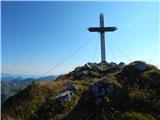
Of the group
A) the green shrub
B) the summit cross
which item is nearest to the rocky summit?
the green shrub

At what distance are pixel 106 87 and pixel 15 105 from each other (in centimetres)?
804

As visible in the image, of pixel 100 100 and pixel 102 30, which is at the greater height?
pixel 102 30

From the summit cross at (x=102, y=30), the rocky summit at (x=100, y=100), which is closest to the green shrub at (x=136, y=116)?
the rocky summit at (x=100, y=100)

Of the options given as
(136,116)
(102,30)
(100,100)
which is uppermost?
(102,30)

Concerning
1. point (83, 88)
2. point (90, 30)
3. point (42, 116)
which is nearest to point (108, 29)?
point (90, 30)

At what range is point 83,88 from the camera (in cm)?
2589

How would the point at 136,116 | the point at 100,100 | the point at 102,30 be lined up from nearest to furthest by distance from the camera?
1. the point at 136,116
2. the point at 100,100
3. the point at 102,30

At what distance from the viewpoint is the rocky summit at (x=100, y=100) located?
19.7m

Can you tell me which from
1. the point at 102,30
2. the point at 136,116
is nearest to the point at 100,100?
the point at 136,116

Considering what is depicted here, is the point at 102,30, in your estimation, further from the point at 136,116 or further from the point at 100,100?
the point at 136,116

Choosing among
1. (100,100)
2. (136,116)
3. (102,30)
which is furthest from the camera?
(102,30)

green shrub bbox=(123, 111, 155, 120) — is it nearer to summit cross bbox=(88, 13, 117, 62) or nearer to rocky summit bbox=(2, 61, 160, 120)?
rocky summit bbox=(2, 61, 160, 120)

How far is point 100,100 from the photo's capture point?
21.2 metres

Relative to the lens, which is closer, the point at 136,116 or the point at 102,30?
the point at 136,116
